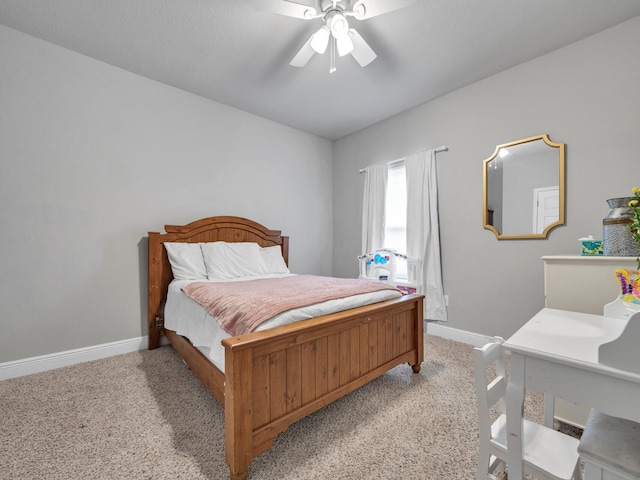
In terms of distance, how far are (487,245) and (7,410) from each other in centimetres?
379

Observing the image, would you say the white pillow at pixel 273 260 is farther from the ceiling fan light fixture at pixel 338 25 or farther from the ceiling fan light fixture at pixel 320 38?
the ceiling fan light fixture at pixel 338 25

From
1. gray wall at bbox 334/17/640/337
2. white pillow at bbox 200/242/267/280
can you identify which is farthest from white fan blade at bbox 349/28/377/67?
white pillow at bbox 200/242/267/280

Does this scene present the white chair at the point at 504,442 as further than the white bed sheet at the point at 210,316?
No

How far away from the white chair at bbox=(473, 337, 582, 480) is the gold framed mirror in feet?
5.85

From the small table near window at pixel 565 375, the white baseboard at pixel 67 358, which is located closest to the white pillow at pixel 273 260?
the white baseboard at pixel 67 358

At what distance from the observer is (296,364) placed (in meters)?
1.40

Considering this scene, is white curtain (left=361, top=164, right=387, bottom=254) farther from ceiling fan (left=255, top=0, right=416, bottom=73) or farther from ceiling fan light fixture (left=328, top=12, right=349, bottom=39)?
ceiling fan light fixture (left=328, top=12, right=349, bottom=39)

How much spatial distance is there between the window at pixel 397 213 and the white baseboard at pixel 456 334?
25.6 inches

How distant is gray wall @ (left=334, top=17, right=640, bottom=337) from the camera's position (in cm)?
198

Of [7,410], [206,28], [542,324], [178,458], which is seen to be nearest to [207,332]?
[178,458]

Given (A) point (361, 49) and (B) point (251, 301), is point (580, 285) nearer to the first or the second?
(B) point (251, 301)

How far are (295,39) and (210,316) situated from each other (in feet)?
7.09

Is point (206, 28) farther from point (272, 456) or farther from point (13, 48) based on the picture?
point (272, 456)

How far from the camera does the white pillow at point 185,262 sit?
258cm
